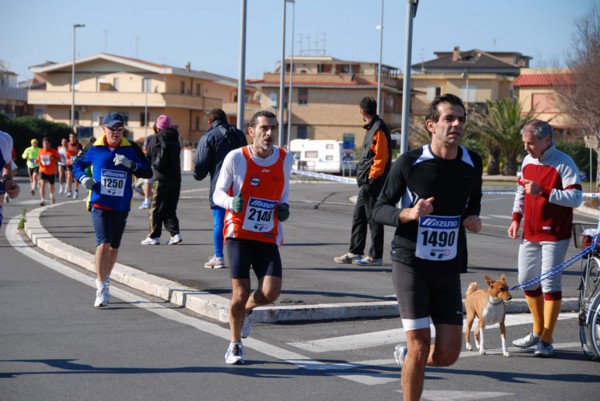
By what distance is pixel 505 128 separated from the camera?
57688 millimetres

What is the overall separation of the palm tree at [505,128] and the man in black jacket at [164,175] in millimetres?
45093

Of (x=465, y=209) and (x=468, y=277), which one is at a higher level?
(x=465, y=209)

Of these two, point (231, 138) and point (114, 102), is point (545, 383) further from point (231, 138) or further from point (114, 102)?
point (114, 102)

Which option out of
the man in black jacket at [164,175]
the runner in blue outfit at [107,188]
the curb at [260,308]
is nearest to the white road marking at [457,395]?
the curb at [260,308]

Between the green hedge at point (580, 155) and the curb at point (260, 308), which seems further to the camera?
the green hedge at point (580, 155)

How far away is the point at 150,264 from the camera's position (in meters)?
12.5

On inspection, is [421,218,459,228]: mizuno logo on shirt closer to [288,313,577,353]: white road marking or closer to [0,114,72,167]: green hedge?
[288,313,577,353]: white road marking

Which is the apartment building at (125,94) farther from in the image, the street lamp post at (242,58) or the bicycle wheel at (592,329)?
the bicycle wheel at (592,329)

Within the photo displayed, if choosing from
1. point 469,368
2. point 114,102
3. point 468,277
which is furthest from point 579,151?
point 469,368

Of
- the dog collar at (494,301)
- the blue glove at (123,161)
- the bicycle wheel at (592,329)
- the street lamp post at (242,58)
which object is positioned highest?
the street lamp post at (242,58)

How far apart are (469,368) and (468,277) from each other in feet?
15.7

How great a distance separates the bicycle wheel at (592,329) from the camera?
7.42 metres

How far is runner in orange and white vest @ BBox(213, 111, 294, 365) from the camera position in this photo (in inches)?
285

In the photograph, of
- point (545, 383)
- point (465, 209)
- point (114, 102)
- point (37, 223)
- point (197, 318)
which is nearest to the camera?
point (465, 209)
